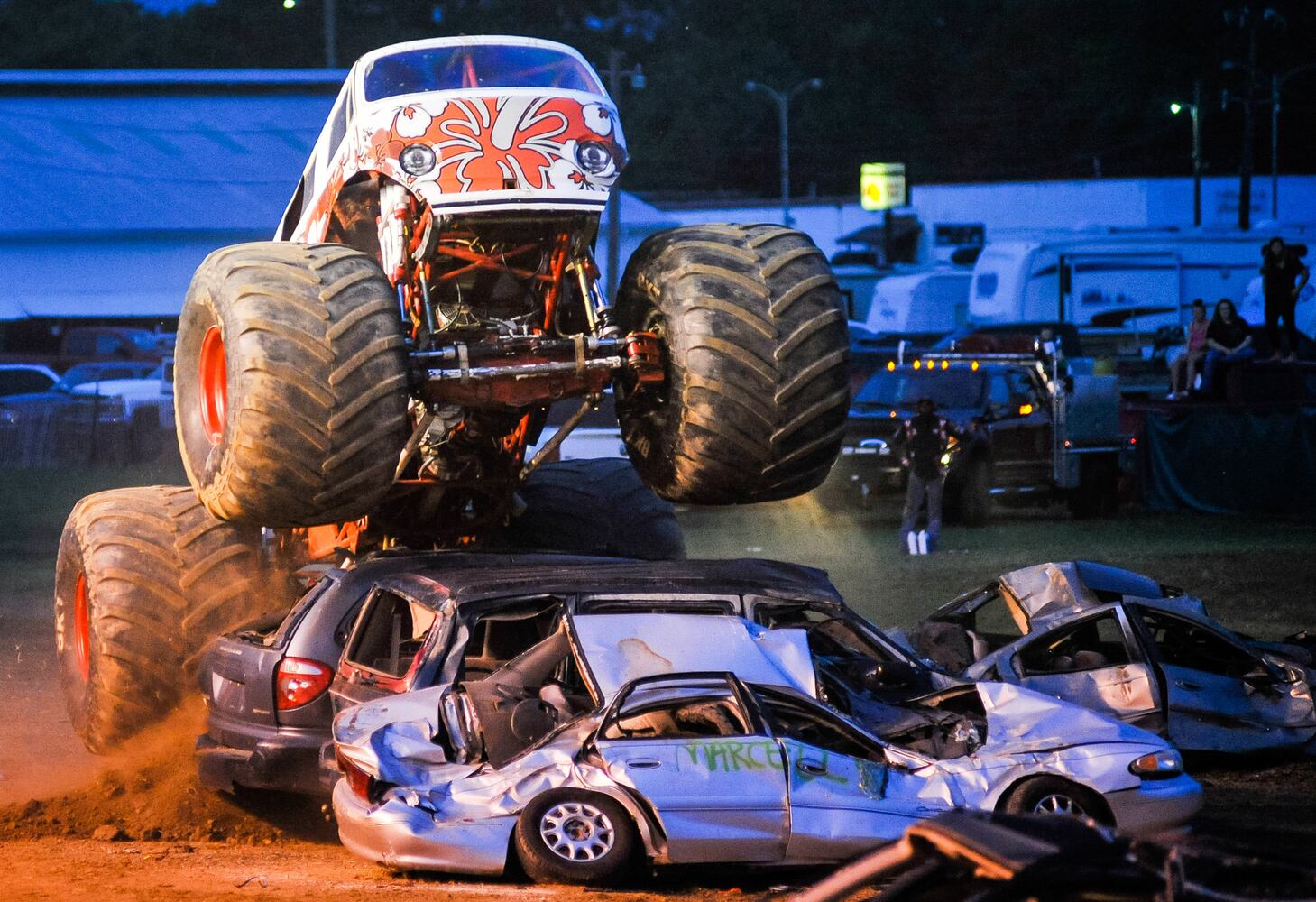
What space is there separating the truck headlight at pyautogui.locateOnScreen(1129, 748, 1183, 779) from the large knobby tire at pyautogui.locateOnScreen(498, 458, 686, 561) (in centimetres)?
486

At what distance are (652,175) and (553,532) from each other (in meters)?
75.6

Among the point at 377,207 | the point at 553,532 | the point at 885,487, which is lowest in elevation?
the point at 885,487

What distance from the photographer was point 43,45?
272ft

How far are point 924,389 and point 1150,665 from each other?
14256 mm

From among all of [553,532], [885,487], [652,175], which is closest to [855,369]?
[885,487]

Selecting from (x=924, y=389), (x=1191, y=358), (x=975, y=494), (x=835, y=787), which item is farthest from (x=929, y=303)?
(x=835, y=787)

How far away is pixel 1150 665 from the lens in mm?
10109

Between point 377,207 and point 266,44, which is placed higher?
point 266,44

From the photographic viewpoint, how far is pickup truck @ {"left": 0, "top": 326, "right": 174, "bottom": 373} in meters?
45.0

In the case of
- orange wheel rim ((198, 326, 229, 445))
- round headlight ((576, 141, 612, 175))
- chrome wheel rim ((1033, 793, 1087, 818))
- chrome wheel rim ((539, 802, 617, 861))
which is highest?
round headlight ((576, 141, 612, 175))

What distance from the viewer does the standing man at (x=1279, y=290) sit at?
2731cm

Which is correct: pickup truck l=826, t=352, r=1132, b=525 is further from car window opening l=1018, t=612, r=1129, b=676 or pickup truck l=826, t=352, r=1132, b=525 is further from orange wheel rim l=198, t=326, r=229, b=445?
orange wheel rim l=198, t=326, r=229, b=445

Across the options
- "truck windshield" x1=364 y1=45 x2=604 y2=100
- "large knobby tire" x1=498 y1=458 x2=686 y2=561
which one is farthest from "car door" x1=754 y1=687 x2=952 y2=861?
"large knobby tire" x1=498 y1=458 x2=686 y2=561

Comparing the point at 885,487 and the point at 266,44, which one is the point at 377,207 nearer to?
the point at 885,487
